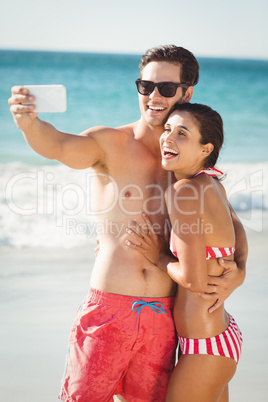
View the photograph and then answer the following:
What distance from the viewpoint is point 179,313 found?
2.55m

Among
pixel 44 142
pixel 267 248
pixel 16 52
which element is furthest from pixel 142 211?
pixel 16 52

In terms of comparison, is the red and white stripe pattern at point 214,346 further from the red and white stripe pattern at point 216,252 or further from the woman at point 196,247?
the red and white stripe pattern at point 216,252

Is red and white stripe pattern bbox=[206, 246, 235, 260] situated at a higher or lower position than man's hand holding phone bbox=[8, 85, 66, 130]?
lower

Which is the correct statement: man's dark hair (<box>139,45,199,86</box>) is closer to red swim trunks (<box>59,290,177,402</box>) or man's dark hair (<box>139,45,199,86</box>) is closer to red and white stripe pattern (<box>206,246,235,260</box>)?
red and white stripe pattern (<box>206,246,235,260</box>)

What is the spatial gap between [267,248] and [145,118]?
4.16m

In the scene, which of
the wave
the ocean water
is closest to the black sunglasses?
the ocean water

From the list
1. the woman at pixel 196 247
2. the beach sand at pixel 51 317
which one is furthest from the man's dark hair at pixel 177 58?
the beach sand at pixel 51 317

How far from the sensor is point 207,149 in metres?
2.55

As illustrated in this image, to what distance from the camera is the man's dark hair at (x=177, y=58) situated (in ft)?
8.95

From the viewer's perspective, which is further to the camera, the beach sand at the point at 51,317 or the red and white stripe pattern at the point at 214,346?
the beach sand at the point at 51,317

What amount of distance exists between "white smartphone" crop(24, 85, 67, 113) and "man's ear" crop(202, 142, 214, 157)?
29.7 inches

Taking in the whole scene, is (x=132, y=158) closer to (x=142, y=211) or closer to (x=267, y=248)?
(x=142, y=211)

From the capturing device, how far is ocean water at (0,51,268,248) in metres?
7.87

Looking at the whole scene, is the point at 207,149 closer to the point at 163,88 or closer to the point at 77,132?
the point at 163,88
